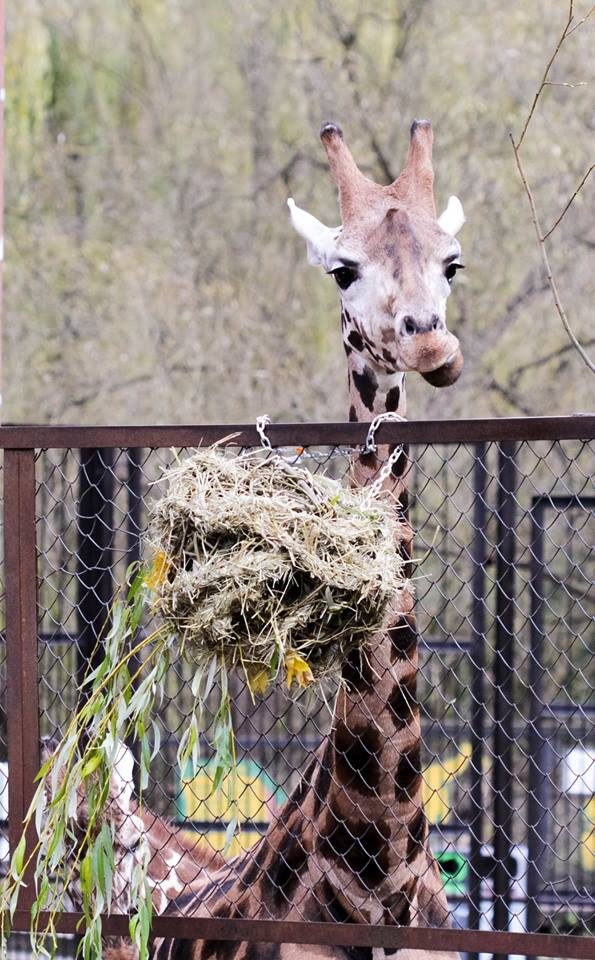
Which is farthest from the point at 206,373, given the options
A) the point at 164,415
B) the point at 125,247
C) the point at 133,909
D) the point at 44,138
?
the point at 133,909

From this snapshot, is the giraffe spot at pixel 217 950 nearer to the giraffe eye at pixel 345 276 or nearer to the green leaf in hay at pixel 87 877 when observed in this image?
the green leaf in hay at pixel 87 877

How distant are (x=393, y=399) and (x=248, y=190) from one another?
739 cm

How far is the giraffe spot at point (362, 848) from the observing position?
293 cm

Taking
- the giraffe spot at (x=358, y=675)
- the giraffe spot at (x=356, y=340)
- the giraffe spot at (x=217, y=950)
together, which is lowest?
the giraffe spot at (x=217, y=950)

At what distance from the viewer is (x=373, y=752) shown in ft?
9.61

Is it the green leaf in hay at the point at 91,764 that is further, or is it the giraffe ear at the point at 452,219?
the giraffe ear at the point at 452,219

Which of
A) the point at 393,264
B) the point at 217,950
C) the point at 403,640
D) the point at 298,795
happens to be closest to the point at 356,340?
the point at 393,264

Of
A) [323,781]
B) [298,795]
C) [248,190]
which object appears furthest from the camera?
[248,190]

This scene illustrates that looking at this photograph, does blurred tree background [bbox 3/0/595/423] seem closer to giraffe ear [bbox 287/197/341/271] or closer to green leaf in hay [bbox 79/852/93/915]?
giraffe ear [bbox 287/197/341/271]

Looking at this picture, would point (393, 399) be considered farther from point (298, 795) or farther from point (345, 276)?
point (298, 795)

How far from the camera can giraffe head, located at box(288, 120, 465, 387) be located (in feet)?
9.80

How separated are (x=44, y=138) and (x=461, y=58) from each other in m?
3.63

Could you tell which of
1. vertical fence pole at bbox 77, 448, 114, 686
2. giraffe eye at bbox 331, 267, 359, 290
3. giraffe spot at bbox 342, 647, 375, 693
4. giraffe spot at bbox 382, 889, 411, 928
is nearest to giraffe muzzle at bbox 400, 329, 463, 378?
giraffe eye at bbox 331, 267, 359, 290

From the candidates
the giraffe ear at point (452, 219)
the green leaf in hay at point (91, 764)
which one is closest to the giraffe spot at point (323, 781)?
the green leaf in hay at point (91, 764)
